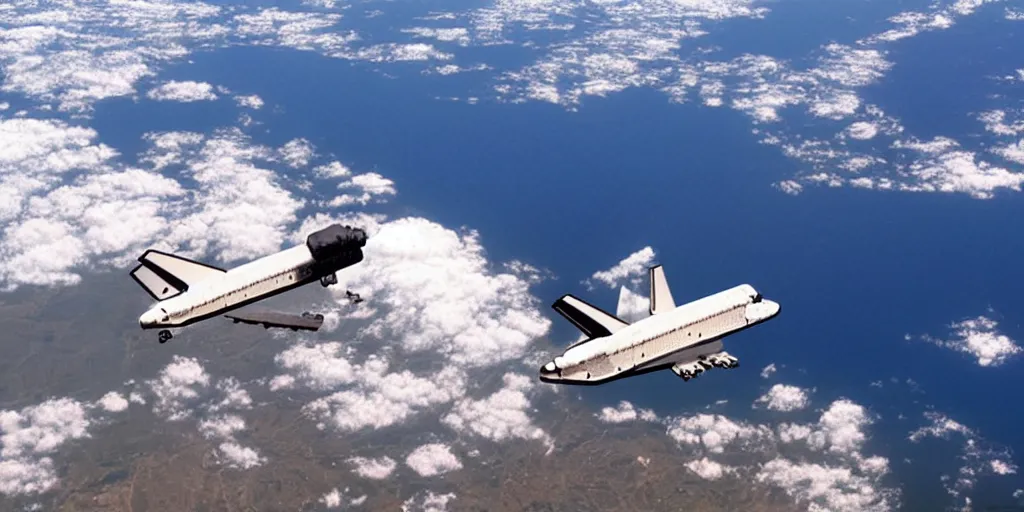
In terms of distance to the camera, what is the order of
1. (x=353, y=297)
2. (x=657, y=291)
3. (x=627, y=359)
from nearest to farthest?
(x=353, y=297), (x=627, y=359), (x=657, y=291)

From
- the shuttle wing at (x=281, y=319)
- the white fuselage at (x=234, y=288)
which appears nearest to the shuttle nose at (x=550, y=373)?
the shuttle wing at (x=281, y=319)

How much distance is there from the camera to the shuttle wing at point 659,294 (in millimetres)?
96375

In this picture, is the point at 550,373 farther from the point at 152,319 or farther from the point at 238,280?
the point at 152,319

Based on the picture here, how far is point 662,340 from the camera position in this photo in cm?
9312

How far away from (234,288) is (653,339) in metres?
47.7

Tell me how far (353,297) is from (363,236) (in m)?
11.9

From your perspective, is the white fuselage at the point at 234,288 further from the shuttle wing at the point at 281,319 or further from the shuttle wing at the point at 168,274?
the shuttle wing at the point at 281,319

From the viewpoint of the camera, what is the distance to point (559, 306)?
94875 mm

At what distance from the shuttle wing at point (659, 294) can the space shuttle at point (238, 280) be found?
34586mm

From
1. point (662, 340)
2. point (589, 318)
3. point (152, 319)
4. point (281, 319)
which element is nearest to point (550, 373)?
point (589, 318)

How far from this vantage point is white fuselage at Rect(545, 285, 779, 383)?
9025 centimetres

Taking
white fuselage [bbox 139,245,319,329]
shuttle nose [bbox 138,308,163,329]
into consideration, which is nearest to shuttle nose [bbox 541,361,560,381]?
white fuselage [bbox 139,245,319,329]

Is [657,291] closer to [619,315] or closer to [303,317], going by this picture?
[619,315]

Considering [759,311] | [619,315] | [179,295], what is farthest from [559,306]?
[179,295]
